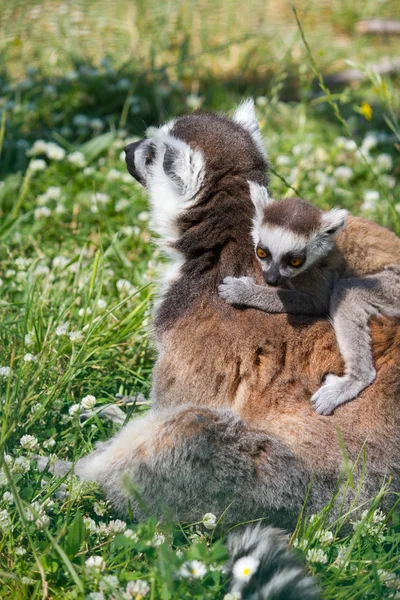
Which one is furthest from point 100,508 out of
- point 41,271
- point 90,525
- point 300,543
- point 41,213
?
point 41,213

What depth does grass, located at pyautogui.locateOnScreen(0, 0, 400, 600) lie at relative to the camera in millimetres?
3041

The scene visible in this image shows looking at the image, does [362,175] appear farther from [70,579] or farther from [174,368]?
[70,579]

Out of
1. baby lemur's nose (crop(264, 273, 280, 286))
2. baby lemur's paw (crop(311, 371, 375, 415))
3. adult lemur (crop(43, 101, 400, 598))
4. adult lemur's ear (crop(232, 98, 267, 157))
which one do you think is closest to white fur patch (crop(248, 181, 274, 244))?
adult lemur (crop(43, 101, 400, 598))

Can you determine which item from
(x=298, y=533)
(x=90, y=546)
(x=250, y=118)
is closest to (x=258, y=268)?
(x=250, y=118)

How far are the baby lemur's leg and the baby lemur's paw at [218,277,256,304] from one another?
409 mm

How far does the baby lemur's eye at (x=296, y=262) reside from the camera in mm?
3559

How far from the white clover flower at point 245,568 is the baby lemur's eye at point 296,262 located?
1.33 meters

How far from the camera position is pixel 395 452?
3455 millimetres

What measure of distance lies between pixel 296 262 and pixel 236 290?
31cm

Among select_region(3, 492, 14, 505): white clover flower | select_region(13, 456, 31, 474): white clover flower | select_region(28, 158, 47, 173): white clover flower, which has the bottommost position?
select_region(13, 456, 31, 474): white clover flower

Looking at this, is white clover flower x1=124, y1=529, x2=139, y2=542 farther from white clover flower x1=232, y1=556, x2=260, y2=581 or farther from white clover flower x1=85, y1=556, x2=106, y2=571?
white clover flower x1=232, y1=556, x2=260, y2=581

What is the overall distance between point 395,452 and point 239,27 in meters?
6.98

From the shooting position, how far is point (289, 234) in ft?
11.5

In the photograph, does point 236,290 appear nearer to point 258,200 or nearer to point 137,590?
point 258,200
